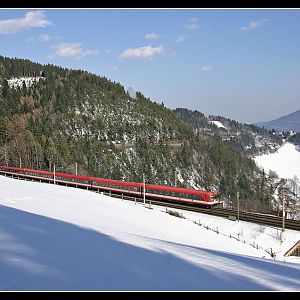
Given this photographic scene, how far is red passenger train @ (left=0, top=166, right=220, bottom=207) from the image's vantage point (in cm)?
3519

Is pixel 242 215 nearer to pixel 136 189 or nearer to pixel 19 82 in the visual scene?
pixel 136 189

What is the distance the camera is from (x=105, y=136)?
116 m

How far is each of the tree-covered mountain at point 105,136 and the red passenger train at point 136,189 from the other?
22.1 meters

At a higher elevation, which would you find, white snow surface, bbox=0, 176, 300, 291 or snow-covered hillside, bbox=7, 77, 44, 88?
snow-covered hillside, bbox=7, 77, 44, 88

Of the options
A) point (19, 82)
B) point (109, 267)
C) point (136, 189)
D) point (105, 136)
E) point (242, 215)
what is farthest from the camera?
point (19, 82)

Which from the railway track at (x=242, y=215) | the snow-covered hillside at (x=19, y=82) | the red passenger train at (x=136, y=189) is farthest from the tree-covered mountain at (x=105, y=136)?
the railway track at (x=242, y=215)

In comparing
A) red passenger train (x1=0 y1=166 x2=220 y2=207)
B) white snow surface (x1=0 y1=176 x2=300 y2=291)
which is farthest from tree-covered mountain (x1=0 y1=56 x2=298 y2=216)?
white snow surface (x1=0 y1=176 x2=300 y2=291)

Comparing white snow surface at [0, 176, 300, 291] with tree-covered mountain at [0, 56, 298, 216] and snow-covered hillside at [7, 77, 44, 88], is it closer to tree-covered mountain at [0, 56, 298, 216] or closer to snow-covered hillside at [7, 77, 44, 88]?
tree-covered mountain at [0, 56, 298, 216]

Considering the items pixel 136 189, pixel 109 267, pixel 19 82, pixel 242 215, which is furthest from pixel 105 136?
pixel 109 267

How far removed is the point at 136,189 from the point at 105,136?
77984mm

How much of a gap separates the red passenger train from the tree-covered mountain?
72.4 feet

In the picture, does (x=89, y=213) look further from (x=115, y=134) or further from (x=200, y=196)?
(x=115, y=134)

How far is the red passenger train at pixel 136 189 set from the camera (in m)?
35.2

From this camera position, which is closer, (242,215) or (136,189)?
(242,215)
